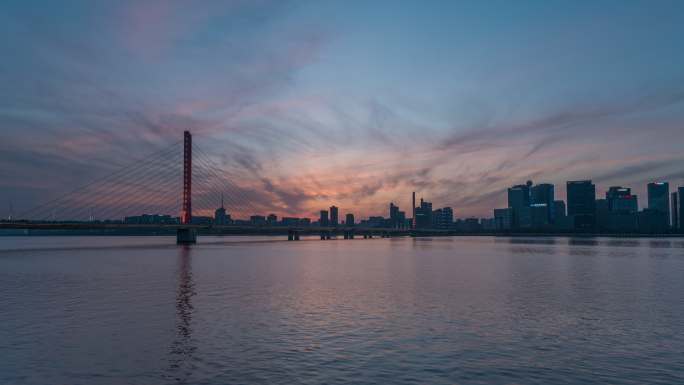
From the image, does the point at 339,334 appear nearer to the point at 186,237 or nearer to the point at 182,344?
the point at 182,344

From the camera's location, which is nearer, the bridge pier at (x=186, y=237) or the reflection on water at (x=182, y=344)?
the reflection on water at (x=182, y=344)

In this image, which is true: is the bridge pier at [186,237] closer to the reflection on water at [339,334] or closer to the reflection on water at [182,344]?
the reflection on water at [339,334]

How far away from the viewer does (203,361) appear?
798 inches

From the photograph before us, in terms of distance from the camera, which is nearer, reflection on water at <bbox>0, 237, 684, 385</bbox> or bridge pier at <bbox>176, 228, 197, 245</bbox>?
reflection on water at <bbox>0, 237, 684, 385</bbox>

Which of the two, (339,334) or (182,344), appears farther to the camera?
(339,334)

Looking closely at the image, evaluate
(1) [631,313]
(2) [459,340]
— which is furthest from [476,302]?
(2) [459,340]

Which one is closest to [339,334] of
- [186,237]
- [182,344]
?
[182,344]

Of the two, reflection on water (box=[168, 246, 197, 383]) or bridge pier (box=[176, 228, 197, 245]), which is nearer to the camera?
reflection on water (box=[168, 246, 197, 383])

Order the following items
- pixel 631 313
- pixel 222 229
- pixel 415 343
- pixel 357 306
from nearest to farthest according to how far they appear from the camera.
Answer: pixel 415 343 → pixel 631 313 → pixel 357 306 → pixel 222 229

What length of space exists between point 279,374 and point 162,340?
8389 mm

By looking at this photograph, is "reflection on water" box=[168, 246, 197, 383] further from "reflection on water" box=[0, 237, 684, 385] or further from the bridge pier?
the bridge pier

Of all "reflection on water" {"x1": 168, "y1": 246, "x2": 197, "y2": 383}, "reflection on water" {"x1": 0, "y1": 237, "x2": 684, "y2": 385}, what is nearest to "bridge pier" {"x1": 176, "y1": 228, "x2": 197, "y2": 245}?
"reflection on water" {"x1": 0, "y1": 237, "x2": 684, "y2": 385}

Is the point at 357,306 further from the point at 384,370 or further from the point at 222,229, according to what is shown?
the point at 222,229

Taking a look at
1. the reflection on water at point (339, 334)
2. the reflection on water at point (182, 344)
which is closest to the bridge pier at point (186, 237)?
the reflection on water at point (339, 334)
